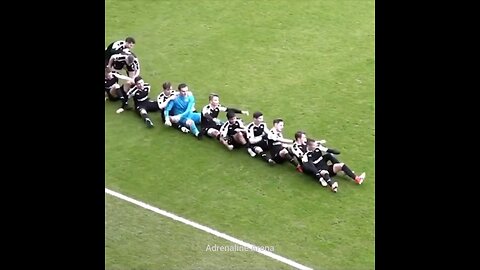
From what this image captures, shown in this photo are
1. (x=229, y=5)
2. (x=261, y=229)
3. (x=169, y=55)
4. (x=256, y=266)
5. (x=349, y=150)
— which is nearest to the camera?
(x=256, y=266)

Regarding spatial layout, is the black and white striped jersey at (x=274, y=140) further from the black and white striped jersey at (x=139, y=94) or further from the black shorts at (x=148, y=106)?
the black and white striped jersey at (x=139, y=94)

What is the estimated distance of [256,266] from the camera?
9367mm

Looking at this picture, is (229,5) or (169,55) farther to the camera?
(229,5)

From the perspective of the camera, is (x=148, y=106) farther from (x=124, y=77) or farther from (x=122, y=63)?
(x=122, y=63)

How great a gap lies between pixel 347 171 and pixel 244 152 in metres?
1.93

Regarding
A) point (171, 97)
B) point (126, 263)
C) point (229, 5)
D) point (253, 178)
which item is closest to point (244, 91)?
point (171, 97)

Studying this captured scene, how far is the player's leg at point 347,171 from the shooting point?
1074 cm

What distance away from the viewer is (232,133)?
38.3ft

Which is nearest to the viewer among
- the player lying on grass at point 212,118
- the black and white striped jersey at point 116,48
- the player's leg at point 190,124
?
the player lying on grass at point 212,118

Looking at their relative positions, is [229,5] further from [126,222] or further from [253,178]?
[126,222]

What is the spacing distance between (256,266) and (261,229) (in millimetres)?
812

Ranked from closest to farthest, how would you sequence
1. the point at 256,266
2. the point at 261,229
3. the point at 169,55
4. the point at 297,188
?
the point at 256,266 < the point at 261,229 < the point at 297,188 < the point at 169,55

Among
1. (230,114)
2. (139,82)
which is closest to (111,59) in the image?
(139,82)

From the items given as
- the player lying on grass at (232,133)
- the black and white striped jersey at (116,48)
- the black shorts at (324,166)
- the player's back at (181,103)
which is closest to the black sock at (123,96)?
the black and white striped jersey at (116,48)
